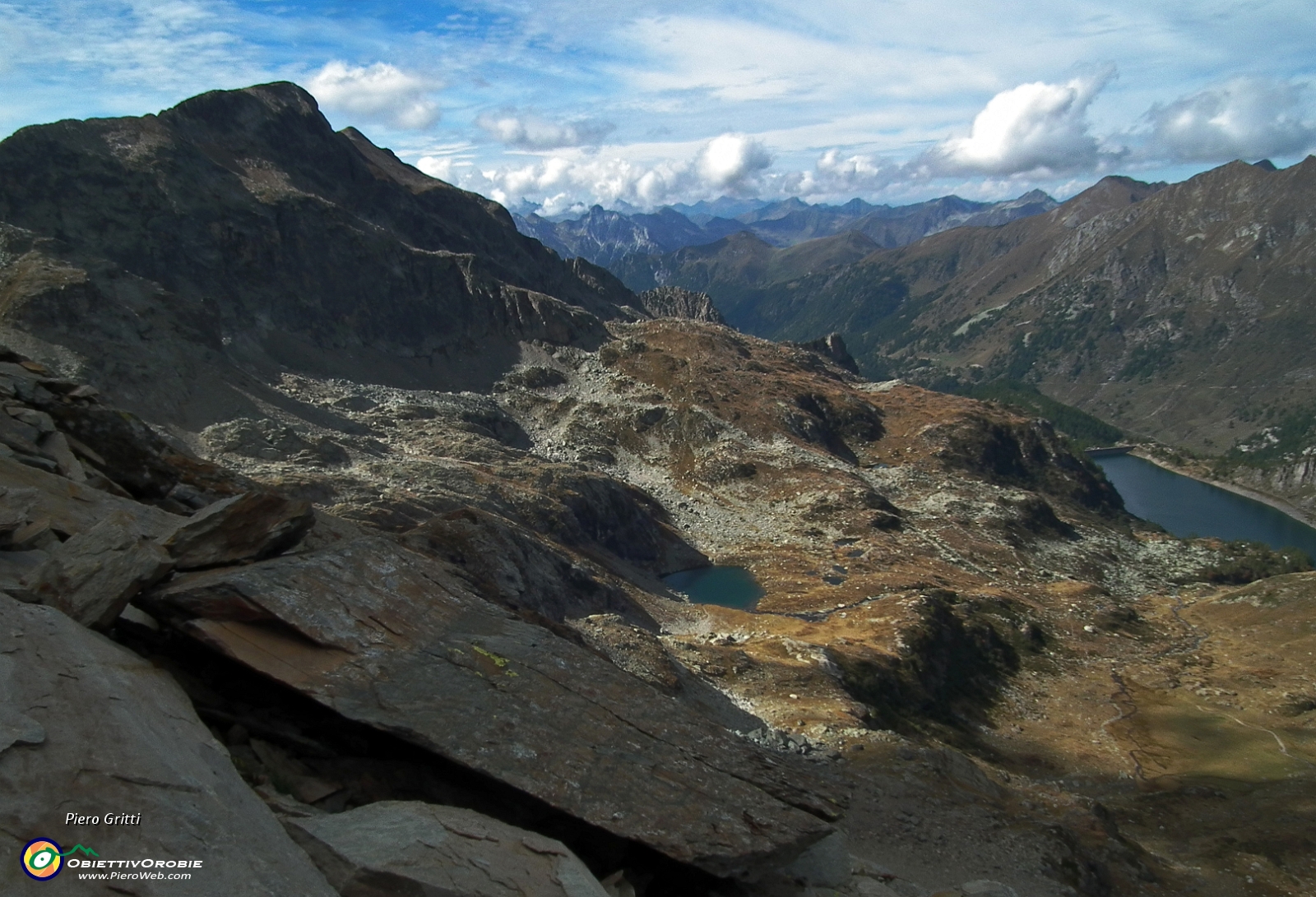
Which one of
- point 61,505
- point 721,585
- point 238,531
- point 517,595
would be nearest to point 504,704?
point 238,531

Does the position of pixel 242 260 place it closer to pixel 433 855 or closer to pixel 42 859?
pixel 433 855

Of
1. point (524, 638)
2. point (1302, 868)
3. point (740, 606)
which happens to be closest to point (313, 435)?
point (740, 606)

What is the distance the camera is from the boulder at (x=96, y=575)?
14.1 m

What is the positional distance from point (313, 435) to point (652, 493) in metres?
52.7

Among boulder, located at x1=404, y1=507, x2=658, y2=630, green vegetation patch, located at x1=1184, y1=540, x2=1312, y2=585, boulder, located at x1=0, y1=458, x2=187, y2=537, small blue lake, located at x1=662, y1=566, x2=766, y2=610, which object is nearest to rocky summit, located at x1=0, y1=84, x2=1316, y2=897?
boulder, located at x1=0, y1=458, x2=187, y2=537

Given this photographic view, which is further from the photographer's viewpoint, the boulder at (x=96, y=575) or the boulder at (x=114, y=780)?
the boulder at (x=96, y=575)

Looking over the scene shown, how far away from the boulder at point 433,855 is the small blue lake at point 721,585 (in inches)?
2991

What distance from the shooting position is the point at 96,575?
14500 mm

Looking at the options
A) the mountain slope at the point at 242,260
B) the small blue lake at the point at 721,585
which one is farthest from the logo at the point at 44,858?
the small blue lake at the point at 721,585

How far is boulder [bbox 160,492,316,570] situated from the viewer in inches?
688

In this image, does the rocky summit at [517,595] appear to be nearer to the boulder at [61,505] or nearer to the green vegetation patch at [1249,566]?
the boulder at [61,505]

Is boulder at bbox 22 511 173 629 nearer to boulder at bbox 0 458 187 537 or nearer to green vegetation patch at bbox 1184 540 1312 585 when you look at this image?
boulder at bbox 0 458 187 537

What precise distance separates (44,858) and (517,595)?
152 feet

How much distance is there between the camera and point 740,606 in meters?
90.9
